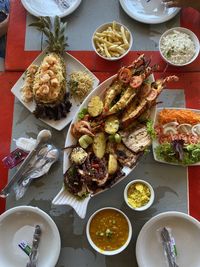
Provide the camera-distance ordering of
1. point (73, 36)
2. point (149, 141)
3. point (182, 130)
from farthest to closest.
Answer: point (73, 36) → point (182, 130) → point (149, 141)

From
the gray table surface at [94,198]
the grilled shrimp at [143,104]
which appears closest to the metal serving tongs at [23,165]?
the gray table surface at [94,198]

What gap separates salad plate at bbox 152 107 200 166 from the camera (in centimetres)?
234

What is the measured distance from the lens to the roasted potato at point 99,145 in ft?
7.44

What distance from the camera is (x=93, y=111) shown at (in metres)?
2.32

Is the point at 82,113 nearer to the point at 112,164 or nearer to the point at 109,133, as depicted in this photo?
the point at 109,133

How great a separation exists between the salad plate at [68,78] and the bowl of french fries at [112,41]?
131 mm

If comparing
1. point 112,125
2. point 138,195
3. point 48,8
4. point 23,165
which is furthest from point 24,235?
point 48,8

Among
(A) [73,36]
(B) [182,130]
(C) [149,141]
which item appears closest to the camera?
(C) [149,141]

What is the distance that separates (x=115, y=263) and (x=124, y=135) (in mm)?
655

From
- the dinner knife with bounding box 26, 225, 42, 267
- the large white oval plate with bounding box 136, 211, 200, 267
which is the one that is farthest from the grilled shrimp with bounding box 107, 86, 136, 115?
the dinner knife with bounding box 26, 225, 42, 267

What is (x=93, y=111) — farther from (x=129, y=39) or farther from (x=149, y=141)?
(x=129, y=39)

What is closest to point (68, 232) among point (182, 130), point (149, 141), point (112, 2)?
point (149, 141)

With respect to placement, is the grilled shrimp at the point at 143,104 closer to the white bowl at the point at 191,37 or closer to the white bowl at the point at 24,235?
the white bowl at the point at 191,37

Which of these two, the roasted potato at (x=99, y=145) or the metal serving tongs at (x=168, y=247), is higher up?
the roasted potato at (x=99, y=145)
